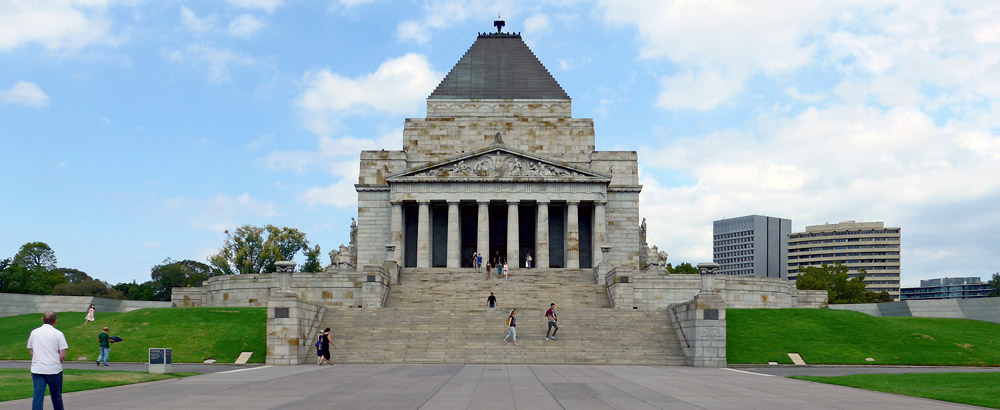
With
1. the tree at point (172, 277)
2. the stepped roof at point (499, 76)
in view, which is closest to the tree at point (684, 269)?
the stepped roof at point (499, 76)

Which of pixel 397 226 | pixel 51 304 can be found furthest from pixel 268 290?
pixel 51 304

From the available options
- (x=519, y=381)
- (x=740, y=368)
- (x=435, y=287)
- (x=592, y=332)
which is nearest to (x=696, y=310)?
(x=740, y=368)

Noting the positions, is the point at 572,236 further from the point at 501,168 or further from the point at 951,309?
the point at 951,309

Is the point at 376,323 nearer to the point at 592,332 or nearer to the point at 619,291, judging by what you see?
the point at 592,332

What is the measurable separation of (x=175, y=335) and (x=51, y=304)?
26.8m

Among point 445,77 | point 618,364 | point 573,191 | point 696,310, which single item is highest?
point 445,77

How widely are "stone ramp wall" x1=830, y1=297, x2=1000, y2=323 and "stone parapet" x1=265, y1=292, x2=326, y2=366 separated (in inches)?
1487

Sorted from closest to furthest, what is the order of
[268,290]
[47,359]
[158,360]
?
[47,359] < [158,360] < [268,290]

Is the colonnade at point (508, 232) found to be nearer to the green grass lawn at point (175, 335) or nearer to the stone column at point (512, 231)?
the stone column at point (512, 231)

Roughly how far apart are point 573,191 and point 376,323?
29903 mm

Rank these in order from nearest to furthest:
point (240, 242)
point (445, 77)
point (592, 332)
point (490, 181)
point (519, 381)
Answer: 1. point (519, 381)
2. point (592, 332)
3. point (490, 181)
4. point (445, 77)
5. point (240, 242)

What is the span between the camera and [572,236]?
67125mm

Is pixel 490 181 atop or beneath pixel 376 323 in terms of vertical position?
atop

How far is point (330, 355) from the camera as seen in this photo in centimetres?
3512
